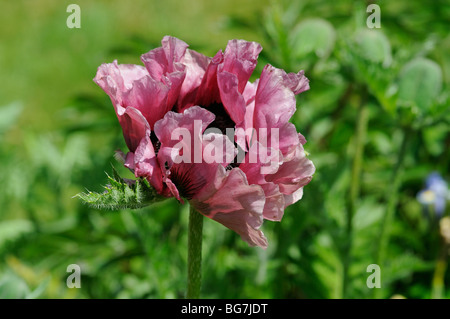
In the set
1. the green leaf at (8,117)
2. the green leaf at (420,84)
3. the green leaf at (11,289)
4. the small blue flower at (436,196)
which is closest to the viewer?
the green leaf at (11,289)

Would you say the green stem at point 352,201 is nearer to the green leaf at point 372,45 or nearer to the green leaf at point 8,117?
the green leaf at point 372,45

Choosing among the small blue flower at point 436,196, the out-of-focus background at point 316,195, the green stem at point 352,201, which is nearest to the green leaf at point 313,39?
the out-of-focus background at point 316,195

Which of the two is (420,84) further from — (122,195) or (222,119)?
(122,195)

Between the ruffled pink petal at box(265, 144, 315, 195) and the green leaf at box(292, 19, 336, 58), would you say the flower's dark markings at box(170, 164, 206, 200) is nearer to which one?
the ruffled pink petal at box(265, 144, 315, 195)

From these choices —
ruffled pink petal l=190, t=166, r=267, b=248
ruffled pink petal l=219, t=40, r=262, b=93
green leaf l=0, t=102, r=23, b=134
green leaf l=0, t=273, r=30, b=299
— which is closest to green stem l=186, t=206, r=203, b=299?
ruffled pink petal l=190, t=166, r=267, b=248

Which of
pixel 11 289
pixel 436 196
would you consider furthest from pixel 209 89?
pixel 436 196

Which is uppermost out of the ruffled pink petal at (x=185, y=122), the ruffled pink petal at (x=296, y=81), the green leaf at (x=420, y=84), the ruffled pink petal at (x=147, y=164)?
the green leaf at (x=420, y=84)
